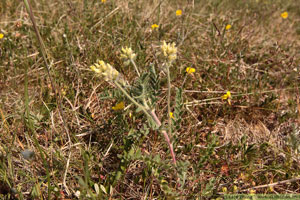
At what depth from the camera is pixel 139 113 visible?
1.96m

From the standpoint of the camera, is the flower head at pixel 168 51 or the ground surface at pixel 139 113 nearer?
the flower head at pixel 168 51

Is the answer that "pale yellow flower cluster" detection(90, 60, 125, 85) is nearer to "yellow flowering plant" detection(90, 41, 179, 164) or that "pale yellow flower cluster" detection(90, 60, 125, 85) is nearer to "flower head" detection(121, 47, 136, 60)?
"yellow flowering plant" detection(90, 41, 179, 164)

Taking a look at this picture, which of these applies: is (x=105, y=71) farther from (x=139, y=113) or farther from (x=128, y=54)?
(x=139, y=113)

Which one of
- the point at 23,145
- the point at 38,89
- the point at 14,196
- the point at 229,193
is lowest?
the point at 229,193

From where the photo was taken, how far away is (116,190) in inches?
64.2

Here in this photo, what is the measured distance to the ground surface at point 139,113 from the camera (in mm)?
1613

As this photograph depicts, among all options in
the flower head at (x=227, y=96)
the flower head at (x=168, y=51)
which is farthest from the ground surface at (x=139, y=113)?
the flower head at (x=168, y=51)

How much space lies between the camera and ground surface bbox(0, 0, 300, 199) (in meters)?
1.61

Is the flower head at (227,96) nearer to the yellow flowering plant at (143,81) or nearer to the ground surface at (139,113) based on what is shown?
the ground surface at (139,113)

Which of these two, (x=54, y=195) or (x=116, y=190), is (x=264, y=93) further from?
(x=54, y=195)

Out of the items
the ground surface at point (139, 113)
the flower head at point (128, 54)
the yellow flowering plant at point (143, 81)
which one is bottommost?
the ground surface at point (139, 113)

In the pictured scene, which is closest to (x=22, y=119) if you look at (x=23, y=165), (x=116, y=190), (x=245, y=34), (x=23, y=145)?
(x=23, y=145)

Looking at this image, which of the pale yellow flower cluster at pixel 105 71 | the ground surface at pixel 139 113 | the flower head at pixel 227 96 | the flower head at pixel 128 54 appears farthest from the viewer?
the flower head at pixel 227 96

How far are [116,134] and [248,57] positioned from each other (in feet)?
Result: 5.67
